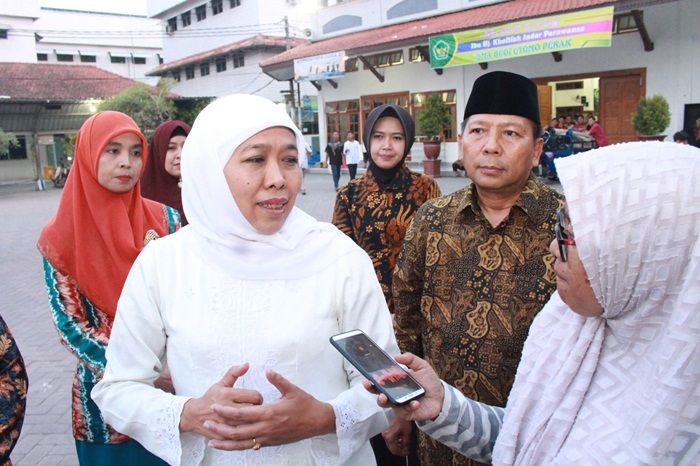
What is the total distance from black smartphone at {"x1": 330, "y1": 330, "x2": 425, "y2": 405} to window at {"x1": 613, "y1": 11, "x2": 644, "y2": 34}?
1378 cm

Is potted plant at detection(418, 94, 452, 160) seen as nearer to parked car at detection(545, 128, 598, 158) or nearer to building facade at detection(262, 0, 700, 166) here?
building facade at detection(262, 0, 700, 166)

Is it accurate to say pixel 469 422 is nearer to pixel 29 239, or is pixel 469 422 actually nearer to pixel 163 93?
pixel 29 239

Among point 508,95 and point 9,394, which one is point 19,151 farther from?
point 508,95

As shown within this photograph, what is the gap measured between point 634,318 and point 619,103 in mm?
14020

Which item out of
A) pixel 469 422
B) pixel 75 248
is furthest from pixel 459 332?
pixel 75 248

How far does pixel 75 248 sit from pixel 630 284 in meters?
1.94

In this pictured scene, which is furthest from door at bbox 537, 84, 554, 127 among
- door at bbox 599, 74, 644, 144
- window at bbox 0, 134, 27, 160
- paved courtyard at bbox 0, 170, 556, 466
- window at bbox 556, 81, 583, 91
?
window at bbox 0, 134, 27, 160

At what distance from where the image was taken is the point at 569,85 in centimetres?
1469

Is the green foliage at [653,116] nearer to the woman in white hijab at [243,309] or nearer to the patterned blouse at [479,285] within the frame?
the patterned blouse at [479,285]

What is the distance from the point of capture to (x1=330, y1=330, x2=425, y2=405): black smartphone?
1.26 meters

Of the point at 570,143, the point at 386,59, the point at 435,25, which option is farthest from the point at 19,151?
the point at 570,143

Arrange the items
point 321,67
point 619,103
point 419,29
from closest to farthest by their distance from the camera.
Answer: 1. point 619,103
2. point 419,29
3. point 321,67

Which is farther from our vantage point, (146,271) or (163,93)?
(163,93)

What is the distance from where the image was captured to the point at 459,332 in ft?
6.21
